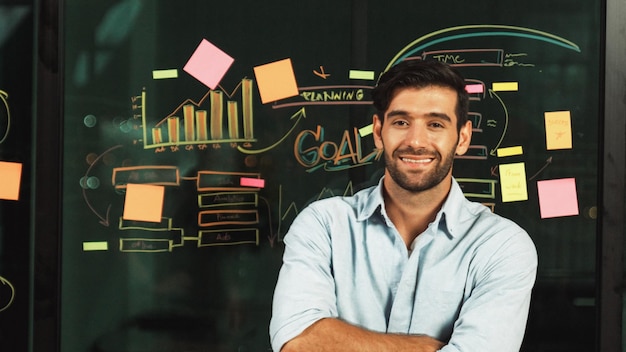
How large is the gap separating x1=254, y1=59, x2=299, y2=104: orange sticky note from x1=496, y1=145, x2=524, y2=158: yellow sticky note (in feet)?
3.33

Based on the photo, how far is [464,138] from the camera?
365cm

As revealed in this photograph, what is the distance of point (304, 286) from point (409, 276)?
0.44 meters

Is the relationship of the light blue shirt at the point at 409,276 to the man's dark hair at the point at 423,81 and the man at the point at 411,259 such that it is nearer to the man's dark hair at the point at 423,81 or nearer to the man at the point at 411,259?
the man at the point at 411,259

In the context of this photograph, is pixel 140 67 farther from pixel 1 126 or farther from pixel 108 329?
pixel 108 329

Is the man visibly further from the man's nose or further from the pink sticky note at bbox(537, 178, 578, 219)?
the pink sticky note at bbox(537, 178, 578, 219)

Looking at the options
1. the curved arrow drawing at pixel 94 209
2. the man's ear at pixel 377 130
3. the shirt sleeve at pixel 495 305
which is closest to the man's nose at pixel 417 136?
the man's ear at pixel 377 130

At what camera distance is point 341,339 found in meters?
3.14

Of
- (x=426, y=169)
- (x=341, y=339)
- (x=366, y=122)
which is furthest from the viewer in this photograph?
(x=366, y=122)

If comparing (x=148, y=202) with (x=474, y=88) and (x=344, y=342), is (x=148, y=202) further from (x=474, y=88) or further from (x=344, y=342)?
(x=474, y=88)

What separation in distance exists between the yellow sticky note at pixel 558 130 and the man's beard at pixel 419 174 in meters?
0.71

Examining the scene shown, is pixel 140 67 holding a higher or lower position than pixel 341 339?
higher

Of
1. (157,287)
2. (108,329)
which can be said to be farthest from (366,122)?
(108,329)

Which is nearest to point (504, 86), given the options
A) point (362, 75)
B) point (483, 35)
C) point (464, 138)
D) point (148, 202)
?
point (483, 35)

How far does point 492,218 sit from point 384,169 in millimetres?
608
